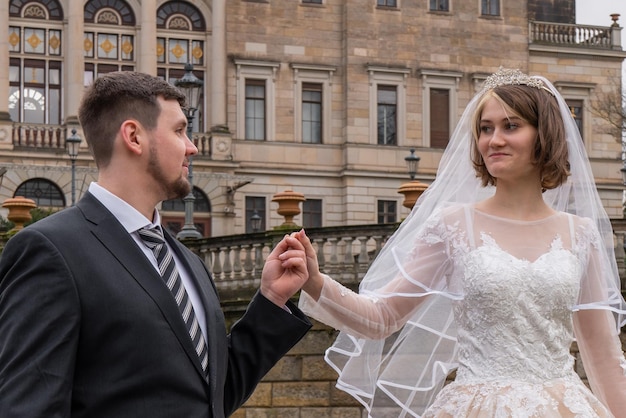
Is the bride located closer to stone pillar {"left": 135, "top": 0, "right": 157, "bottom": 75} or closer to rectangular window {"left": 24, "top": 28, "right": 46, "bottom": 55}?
stone pillar {"left": 135, "top": 0, "right": 157, "bottom": 75}

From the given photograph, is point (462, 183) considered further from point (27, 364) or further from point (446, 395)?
point (27, 364)

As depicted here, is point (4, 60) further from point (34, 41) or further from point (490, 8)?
point (490, 8)

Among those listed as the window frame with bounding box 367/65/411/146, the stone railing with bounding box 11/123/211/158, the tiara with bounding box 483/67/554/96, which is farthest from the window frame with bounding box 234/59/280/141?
the tiara with bounding box 483/67/554/96

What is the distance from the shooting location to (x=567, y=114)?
15.1 feet

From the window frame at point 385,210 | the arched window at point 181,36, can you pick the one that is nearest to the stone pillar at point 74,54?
the arched window at point 181,36

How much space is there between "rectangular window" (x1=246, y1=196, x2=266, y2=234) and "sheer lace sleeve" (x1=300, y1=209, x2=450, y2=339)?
3153 centimetres

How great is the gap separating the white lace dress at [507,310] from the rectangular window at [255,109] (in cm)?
3277

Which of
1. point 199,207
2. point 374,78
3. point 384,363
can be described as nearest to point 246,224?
point 199,207

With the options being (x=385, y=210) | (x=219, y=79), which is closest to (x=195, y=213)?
(x=219, y=79)

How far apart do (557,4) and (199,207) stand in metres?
→ 14.9

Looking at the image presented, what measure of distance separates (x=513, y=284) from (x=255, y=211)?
3221 cm

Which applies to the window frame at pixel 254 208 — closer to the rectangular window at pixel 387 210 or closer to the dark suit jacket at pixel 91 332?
the rectangular window at pixel 387 210

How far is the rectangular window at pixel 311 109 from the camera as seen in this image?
3800 cm

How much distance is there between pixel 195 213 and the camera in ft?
116
